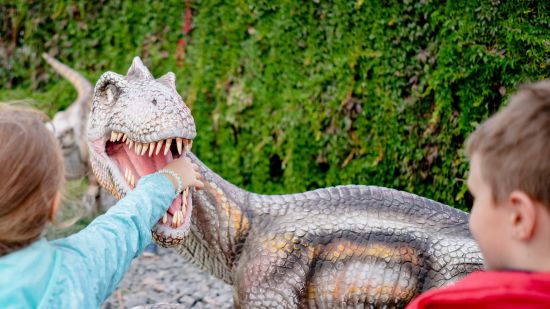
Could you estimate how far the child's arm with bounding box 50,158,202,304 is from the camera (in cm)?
195

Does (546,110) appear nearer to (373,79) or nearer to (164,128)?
(164,128)

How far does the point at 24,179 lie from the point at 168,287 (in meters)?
3.59

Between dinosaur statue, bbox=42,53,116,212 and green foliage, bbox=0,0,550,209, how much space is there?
0.91m

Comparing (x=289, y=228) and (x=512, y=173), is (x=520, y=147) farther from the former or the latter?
(x=289, y=228)

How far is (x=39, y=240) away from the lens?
1.88m

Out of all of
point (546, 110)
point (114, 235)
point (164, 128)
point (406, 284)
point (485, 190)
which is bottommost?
point (406, 284)

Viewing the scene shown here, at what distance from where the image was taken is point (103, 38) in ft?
23.5

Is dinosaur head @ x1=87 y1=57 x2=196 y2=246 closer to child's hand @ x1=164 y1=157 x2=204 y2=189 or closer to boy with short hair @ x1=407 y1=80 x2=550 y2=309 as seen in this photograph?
child's hand @ x1=164 y1=157 x2=204 y2=189

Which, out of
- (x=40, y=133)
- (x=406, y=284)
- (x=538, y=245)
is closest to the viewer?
(x=538, y=245)

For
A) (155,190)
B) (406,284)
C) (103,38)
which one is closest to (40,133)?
(155,190)

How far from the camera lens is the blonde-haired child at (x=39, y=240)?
70.1 inches

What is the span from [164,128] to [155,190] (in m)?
0.30

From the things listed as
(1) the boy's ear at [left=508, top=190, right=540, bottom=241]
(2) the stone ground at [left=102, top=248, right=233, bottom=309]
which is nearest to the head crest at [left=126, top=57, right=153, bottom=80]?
(1) the boy's ear at [left=508, top=190, right=540, bottom=241]

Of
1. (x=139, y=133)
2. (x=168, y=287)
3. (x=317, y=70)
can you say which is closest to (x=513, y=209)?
(x=139, y=133)
